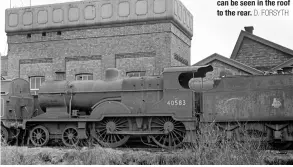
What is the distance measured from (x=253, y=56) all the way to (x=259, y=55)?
0.61 meters

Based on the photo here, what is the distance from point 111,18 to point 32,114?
28.8ft

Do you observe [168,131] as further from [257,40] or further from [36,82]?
[257,40]

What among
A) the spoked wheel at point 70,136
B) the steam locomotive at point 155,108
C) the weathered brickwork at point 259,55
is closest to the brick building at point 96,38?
the weathered brickwork at point 259,55

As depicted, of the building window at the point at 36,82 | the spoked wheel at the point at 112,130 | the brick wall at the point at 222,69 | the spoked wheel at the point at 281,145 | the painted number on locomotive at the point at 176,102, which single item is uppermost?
the brick wall at the point at 222,69

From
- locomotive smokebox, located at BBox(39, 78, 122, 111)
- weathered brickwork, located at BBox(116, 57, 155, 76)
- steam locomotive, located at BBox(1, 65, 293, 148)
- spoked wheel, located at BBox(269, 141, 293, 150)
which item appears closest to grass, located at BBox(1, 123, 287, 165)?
steam locomotive, located at BBox(1, 65, 293, 148)

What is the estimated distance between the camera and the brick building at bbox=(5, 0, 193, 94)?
20.6 meters

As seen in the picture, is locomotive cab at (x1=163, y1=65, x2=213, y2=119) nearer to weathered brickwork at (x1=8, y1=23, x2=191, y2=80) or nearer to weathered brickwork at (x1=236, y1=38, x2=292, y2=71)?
weathered brickwork at (x1=8, y1=23, x2=191, y2=80)

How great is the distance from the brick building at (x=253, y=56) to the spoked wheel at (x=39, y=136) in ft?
37.7

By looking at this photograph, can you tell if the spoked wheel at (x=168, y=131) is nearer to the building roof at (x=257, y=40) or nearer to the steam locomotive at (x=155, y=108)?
the steam locomotive at (x=155, y=108)

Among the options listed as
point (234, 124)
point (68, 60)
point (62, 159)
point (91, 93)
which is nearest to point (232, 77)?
point (234, 124)

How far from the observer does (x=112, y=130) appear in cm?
1258

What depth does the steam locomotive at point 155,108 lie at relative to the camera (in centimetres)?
1160

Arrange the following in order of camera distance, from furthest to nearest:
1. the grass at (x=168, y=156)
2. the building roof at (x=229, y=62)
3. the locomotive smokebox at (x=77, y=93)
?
the building roof at (x=229, y=62) < the locomotive smokebox at (x=77, y=93) < the grass at (x=168, y=156)

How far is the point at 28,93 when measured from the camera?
15062mm
